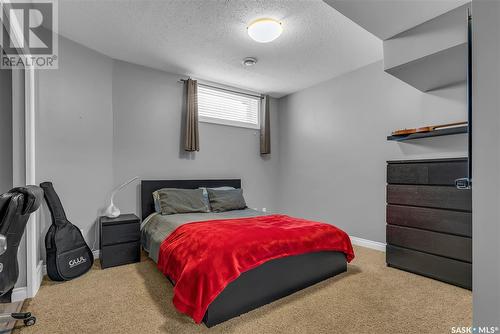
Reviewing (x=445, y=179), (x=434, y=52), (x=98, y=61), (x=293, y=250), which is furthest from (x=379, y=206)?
(x=98, y=61)

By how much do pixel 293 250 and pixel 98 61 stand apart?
3.31 metres

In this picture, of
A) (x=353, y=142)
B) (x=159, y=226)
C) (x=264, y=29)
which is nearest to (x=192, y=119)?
(x=159, y=226)

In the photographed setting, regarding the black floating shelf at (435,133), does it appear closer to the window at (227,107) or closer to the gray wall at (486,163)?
the gray wall at (486,163)

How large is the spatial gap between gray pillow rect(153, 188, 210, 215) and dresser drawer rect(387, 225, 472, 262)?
2.38 meters

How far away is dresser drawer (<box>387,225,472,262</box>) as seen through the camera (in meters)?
2.38

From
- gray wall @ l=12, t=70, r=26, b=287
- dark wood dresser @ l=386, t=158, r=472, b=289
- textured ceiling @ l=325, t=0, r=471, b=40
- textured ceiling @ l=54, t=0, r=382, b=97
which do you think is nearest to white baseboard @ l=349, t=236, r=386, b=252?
dark wood dresser @ l=386, t=158, r=472, b=289

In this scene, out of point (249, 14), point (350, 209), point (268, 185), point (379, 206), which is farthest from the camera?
point (268, 185)

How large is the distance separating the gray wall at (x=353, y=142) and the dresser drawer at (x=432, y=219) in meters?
0.60

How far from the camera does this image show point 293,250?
225 cm

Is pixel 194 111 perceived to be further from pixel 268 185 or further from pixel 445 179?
pixel 445 179

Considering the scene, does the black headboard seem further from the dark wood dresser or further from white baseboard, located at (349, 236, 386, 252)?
the dark wood dresser

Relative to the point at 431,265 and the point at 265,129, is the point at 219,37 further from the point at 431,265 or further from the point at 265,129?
the point at 431,265

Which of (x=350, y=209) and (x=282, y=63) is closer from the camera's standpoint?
(x=282, y=63)

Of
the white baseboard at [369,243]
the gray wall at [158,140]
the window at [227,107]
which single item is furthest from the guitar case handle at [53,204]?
the white baseboard at [369,243]
